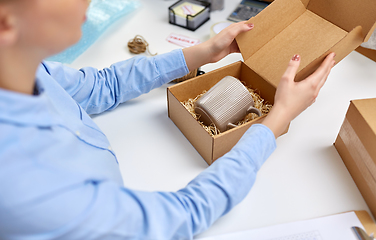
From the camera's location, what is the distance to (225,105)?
76 cm

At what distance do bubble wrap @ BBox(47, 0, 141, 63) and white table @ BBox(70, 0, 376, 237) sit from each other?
8cm

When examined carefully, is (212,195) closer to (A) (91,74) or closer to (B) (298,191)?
(B) (298,191)

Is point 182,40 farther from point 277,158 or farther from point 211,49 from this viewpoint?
point 277,158

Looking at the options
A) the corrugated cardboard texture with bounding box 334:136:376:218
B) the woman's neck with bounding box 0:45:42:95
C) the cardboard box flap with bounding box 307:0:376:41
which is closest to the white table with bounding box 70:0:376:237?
the corrugated cardboard texture with bounding box 334:136:376:218

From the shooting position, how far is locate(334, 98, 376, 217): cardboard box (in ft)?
2.07

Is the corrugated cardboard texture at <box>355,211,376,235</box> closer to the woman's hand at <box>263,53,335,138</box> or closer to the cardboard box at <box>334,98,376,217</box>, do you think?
the cardboard box at <box>334,98,376,217</box>

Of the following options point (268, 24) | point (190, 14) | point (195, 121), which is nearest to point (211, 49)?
point (268, 24)

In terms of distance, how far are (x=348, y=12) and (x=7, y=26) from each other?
0.77 meters

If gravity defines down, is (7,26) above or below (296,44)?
above

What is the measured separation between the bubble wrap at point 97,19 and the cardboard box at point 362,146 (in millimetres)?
912

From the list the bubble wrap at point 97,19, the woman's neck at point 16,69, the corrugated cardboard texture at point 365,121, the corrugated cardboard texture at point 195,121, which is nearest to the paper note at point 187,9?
the bubble wrap at point 97,19

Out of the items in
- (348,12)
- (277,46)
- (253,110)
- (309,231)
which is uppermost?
(348,12)

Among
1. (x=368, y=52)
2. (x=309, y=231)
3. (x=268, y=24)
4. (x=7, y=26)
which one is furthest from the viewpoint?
(x=368, y=52)

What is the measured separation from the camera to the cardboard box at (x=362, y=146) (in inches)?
24.8
